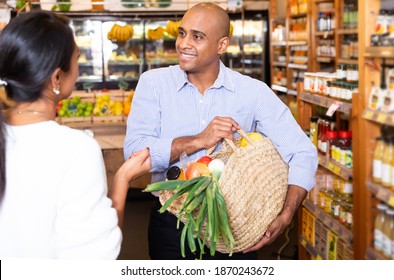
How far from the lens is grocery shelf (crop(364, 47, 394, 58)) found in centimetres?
264

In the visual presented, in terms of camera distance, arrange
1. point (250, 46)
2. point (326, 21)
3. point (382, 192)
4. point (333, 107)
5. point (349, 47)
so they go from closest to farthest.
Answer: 1. point (382, 192)
2. point (333, 107)
3. point (349, 47)
4. point (326, 21)
5. point (250, 46)

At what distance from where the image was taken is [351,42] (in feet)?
18.3

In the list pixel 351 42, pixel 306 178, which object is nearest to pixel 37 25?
pixel 306 178

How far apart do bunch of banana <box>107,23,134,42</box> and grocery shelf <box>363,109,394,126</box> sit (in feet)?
15.1

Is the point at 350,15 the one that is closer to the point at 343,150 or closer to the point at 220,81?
the point at 343,150

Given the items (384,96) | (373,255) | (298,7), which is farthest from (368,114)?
(298,7)

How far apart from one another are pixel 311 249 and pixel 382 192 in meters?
1.40

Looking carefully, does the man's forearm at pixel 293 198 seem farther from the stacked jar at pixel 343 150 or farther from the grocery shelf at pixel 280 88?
the grocery shelf at pixel 280 88

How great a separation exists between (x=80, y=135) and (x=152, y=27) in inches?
243

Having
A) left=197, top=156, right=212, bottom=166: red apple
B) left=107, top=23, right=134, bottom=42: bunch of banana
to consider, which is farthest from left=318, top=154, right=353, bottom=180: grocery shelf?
left=107, top=23, right=134, bottom=42: bunch of banana

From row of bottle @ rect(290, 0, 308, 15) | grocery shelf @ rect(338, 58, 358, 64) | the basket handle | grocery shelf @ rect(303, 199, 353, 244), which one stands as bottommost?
grocery shelf @ rect(303, 199, 353, 244)

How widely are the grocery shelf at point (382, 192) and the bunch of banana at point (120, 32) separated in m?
4.74

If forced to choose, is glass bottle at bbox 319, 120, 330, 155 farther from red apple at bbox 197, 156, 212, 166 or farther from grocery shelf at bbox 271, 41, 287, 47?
grocery shelf at bbox 271, 41, 287, 47

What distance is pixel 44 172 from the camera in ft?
5.22
